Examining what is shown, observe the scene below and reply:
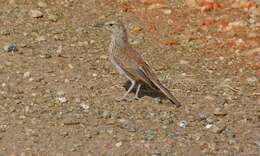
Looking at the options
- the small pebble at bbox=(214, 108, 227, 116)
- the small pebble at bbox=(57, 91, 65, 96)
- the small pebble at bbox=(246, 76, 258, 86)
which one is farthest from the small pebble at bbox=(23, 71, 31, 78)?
the small pebble at bbox=(246, 76, 258, 86)

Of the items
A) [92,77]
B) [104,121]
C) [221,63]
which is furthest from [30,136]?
[221,63]

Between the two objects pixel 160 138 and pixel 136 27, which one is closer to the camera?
pixel 160 138

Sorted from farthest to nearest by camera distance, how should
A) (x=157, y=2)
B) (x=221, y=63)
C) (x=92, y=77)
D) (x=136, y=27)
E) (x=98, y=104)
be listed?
(x=157, y=2), (x=136, y=27), (x=221, y=63), (x=92, y=77), (x=98, y=104)

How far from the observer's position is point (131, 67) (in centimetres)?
1042

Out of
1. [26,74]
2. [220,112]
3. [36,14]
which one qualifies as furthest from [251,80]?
[36,14]

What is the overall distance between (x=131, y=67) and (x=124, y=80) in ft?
2.06

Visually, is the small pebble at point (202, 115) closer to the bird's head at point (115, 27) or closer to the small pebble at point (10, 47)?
the bird's head at point (115, 27)

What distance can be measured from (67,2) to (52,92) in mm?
3350

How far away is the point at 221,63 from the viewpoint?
11.9m

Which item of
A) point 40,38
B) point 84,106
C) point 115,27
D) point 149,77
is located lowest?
point 40,38

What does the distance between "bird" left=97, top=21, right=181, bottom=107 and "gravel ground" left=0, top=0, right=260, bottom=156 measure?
0.52 feet

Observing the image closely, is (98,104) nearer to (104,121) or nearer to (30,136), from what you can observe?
(104,121)

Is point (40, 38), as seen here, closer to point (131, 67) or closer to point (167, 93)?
point (131, 67)

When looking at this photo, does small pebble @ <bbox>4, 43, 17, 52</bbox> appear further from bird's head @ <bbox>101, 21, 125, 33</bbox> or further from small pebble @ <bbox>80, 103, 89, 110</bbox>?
small pebble @ <bbox>80, 103, 89, 110</bbox>
